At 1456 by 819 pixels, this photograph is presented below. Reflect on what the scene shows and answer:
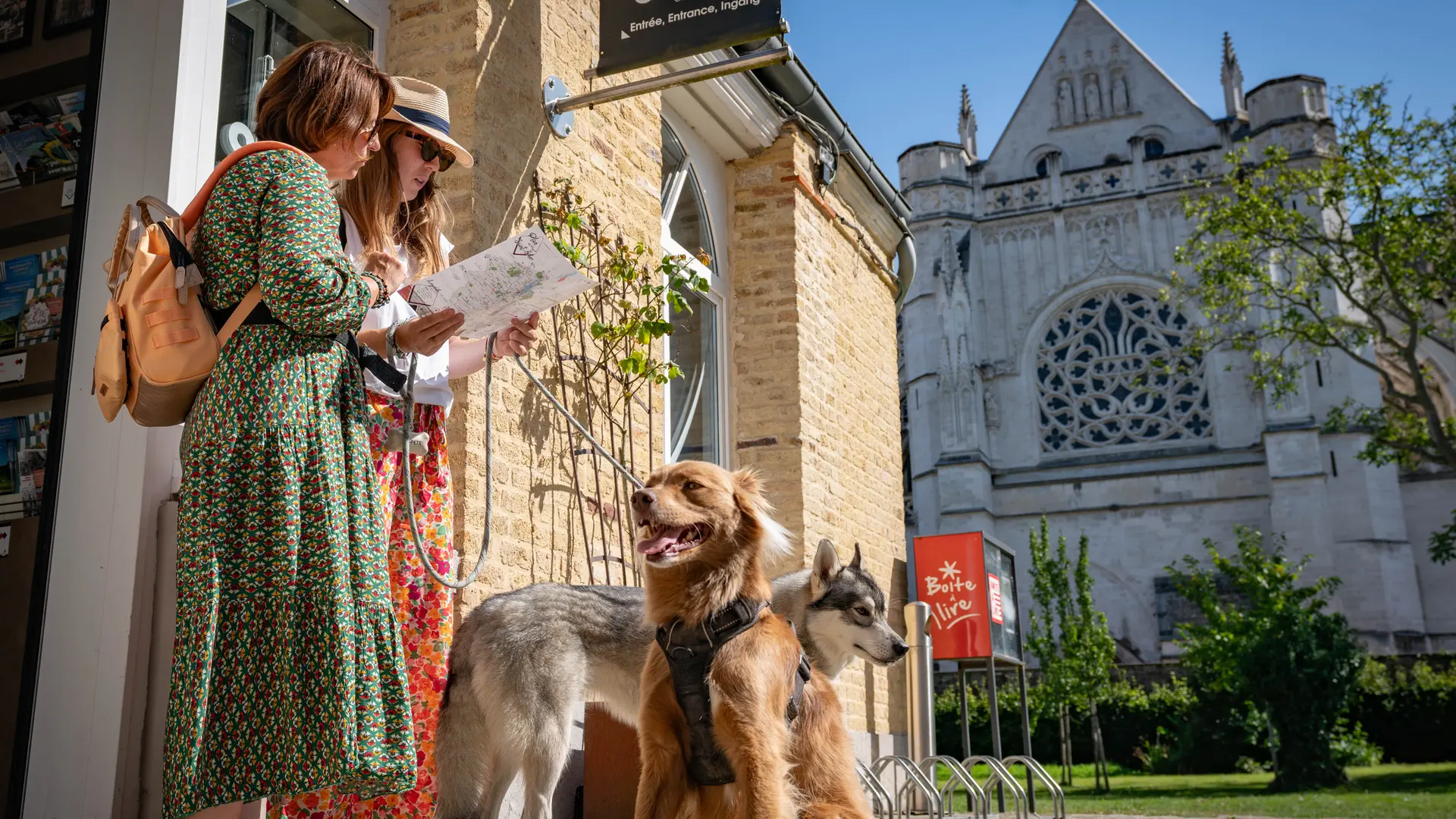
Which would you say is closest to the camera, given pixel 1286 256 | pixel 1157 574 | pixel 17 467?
pixel 17 467

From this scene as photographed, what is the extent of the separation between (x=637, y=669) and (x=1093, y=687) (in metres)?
23.0

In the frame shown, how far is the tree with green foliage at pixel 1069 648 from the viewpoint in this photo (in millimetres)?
24500

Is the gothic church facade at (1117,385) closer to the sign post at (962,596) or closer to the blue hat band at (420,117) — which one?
the sign post at (962,596)

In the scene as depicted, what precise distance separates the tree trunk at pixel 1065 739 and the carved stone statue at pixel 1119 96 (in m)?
23.2

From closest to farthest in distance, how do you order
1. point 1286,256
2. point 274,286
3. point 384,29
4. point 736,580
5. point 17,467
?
point 274,286, point 736,580, point 17,467, point 384,29, point 1286,256

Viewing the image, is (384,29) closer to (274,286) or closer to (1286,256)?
(274,286)

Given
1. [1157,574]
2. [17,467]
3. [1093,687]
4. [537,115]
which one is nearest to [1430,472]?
[1157,574]

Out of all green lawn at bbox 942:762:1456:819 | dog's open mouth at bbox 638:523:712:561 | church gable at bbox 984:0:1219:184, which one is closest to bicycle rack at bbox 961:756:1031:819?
dog's open mouth at bbox 638:523:712:561

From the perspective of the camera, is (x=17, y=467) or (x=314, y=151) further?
(x=17, y=467)

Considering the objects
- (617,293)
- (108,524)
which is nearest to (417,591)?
(108,524)

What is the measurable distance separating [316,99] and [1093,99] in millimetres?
42158

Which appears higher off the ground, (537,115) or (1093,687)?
(537,115)

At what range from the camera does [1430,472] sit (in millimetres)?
36125

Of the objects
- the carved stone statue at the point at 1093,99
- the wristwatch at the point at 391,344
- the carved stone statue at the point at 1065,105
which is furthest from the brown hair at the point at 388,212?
the carved stone statue at the point at 1093,99
